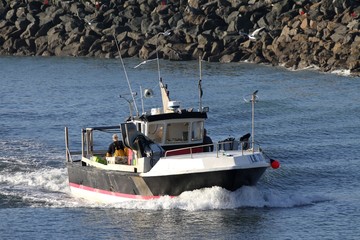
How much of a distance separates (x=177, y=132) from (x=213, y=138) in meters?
10.1

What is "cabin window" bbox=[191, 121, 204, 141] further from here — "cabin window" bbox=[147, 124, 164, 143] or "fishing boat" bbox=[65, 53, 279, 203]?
"cabin window" bbox=[147, 124, 164, 143]

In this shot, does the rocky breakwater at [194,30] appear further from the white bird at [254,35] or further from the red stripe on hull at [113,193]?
the red stripe on hull at [113,193]

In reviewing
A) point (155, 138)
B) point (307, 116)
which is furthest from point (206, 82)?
point (155, 138)

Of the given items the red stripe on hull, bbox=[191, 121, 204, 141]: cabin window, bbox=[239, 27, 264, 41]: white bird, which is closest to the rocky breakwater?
bbox=[239, 27, 264, 41]: white bird

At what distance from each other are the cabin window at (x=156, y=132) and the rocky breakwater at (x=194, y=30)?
28.8 meters

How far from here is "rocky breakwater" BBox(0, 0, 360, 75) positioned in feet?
220

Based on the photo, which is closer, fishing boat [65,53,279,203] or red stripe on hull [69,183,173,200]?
fishing boat [65,53,279,203]

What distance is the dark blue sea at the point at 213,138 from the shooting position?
1302 inches

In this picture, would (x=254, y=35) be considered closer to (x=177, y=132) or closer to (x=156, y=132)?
(x=177, y=132)

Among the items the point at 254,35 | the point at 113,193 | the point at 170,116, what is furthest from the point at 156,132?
the point at 254,35

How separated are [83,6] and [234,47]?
1523 centimetres

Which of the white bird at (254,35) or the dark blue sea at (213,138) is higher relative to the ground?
the white bird at (254,35)

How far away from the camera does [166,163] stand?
3372cm

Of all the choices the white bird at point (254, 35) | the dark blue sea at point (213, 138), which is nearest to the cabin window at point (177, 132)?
the dark blue sea at point (213, 138)
